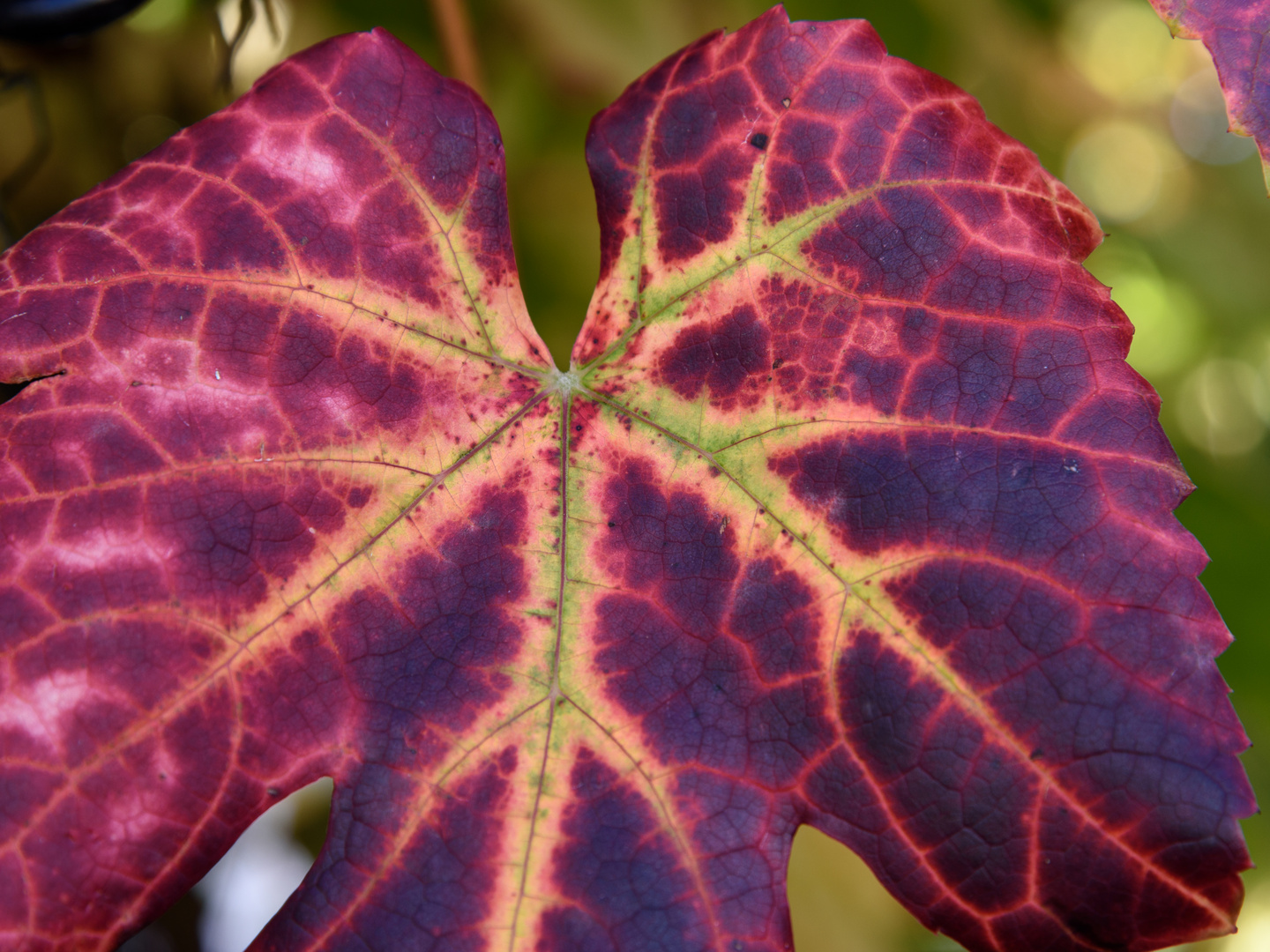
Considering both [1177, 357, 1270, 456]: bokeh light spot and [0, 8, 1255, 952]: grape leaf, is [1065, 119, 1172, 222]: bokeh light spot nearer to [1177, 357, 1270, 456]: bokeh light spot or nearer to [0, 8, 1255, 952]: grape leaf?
[1177, 357, 1270, 456]: bokeh light spot

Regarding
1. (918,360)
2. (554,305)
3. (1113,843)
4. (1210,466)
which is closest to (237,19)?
(554,305)

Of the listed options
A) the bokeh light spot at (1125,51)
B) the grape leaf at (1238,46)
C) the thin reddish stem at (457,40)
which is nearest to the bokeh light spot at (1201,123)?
the bokeh light spot at (1125,51)

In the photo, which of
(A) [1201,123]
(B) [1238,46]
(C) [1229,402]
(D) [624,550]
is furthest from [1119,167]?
(D) [624,550]

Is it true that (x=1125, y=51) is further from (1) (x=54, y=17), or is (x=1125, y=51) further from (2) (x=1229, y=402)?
(1) (x=54, y=17)

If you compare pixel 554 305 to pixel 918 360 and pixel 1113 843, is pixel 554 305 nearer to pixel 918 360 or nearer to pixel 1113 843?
pixel 918 360

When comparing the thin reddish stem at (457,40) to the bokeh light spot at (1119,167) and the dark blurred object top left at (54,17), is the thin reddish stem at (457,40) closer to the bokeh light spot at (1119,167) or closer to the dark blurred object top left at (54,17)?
the dark blurred object top left at (54,17)

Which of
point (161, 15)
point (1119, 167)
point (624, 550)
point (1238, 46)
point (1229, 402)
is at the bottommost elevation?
point (1229, 402)
